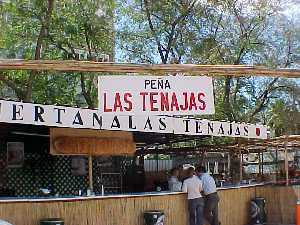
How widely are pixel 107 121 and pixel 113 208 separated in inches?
76.0

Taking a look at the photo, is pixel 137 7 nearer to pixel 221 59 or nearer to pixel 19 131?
pixel 221 59

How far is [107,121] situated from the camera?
12.9m

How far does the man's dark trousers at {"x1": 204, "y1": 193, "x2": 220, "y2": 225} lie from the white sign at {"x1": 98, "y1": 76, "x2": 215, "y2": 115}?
915 centimetres

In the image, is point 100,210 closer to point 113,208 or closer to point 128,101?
point 113,208

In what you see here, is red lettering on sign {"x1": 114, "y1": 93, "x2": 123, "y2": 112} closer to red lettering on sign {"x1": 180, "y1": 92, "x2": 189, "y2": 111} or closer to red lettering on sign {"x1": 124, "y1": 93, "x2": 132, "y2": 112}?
red lettering on sign {"x1": 124, "y1": 93, "x2": 132, "y2": 112}

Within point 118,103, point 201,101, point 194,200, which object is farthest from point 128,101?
point 194,200

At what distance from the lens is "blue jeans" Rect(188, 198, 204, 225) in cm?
1406

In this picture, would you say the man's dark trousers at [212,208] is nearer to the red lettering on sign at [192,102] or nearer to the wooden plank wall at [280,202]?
the wooden plank wall at [280,202]

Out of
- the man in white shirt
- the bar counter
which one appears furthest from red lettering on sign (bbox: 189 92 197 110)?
the man in white shirt

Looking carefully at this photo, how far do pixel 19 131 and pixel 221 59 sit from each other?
→ 43.3 feet

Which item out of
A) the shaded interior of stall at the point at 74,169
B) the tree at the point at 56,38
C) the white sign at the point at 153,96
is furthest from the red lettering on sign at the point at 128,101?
the tree at the point at 56,38

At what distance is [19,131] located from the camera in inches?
610

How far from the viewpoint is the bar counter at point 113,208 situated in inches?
456

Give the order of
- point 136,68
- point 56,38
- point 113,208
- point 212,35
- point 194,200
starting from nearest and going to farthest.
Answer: point 136,68, point 113,208, point 194,200, point 56,38, point 212,35
